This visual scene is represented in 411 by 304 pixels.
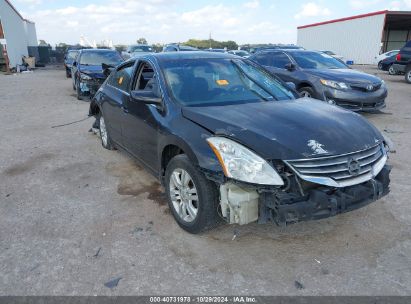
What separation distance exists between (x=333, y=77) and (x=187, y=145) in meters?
5.86

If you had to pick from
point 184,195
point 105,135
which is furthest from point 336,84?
point 184,195

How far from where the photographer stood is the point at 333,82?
7.67m

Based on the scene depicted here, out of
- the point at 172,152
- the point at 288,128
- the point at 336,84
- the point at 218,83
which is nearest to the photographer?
the point at 288,128

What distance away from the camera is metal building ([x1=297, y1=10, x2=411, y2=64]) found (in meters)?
31.0

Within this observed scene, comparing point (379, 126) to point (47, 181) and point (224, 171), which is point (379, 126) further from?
point (47, 181)

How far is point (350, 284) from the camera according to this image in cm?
260

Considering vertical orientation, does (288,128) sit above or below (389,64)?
above

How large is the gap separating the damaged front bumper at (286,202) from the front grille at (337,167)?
0.09 meters

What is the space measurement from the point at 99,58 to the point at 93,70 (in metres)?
1.30

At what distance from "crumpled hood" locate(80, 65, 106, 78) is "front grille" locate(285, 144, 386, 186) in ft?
30.6

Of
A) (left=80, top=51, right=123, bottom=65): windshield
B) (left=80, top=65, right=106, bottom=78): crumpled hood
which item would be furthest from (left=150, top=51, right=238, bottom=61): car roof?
(left=80, top=51, right=123, bottom=65): windshield

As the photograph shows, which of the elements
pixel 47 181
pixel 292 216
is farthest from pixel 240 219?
pixel 47 181

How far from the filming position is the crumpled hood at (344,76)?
25.2 ft

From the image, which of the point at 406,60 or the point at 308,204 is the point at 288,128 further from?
the point at 406,60
